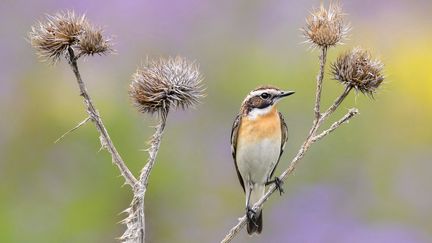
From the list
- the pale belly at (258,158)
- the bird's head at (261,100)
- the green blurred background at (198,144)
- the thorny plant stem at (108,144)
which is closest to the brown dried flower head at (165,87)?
the thorny plant stem at (108,144)

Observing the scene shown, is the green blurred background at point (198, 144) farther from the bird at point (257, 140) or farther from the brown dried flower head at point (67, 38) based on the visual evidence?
the brown dried flower head at point (67, 38)

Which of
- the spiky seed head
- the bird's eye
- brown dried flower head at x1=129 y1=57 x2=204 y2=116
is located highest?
the spiky seed head

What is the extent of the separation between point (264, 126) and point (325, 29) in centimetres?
193

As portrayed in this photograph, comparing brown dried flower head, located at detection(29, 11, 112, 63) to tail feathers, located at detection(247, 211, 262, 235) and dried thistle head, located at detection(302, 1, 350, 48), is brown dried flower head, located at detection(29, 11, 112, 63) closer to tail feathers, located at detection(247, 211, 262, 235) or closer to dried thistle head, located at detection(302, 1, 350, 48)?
dried thistle head, located at detection(302, 1, 350, 48)

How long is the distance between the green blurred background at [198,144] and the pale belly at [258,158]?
1.03 metres

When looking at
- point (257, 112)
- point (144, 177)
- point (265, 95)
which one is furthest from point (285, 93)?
point (144, 177)

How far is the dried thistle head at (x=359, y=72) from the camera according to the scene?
5672 mm

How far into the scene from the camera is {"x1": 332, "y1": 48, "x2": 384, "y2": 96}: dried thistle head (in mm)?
5672

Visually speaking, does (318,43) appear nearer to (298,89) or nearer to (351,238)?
(351,238)

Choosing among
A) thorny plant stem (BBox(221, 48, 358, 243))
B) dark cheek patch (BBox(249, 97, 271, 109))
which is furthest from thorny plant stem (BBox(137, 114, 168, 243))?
dark cheek patch (BBox(249, 97, 271, 109))

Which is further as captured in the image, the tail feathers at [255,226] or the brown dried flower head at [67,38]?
the tail feathers at [255,226]

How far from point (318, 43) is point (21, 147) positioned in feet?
15.9

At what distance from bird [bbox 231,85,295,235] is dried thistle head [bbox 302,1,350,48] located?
1.37 metres

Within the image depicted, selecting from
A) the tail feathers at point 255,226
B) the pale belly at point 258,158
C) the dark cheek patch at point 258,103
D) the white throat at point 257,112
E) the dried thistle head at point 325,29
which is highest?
the dried thistle head at point 325,29
